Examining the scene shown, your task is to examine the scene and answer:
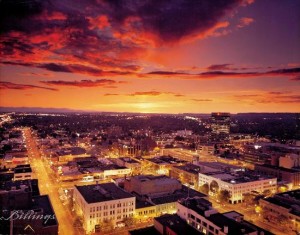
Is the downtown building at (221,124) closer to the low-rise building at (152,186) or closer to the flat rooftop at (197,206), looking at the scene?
the low-rise building at (152,186)

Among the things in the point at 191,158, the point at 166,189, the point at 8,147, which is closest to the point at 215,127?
the point at 191,158

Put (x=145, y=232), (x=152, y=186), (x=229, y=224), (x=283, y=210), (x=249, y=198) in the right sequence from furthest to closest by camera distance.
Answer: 1. (x=249, y=198)
2. (x=152, y=186)
3. (x=283, y=210)
4. (x=145, y=232)
5. (x=229, y=224)

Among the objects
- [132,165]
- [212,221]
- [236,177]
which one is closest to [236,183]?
[236,177]

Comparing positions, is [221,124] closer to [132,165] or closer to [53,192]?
[132,165]

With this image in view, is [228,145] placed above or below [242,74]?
below

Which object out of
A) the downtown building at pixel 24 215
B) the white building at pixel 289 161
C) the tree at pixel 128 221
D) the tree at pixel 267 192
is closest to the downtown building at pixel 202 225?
the tree at pixel 128 221

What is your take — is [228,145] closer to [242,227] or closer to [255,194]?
[255,194]
